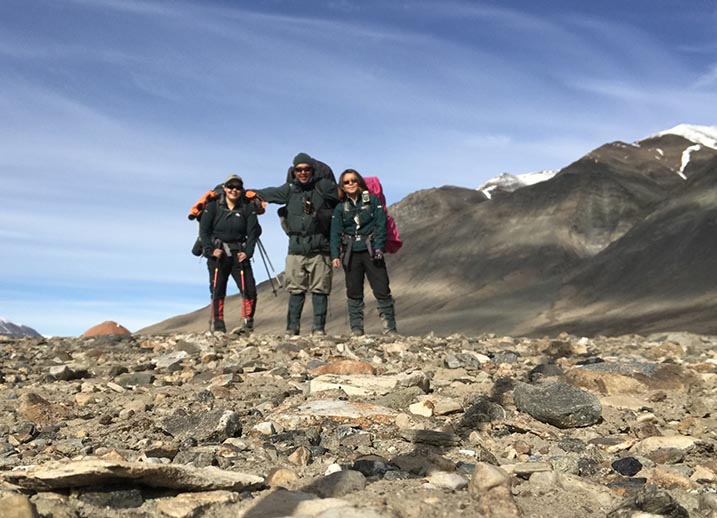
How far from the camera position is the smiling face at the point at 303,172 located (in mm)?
11859

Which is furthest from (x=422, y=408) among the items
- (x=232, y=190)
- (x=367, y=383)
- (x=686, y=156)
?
(x=686, y=156)

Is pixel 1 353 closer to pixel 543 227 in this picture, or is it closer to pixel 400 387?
pixel 400 387

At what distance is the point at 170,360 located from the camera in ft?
27.7

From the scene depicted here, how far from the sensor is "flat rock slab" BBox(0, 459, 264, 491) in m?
3.28

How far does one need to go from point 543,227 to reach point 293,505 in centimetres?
8348

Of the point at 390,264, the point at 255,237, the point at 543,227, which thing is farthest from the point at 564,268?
the point at 255,237

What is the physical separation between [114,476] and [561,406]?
129 inches

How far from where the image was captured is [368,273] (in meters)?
11.7

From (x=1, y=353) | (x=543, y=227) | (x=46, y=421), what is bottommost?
(x=46, y=421)

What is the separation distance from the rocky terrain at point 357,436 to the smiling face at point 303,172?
379cm

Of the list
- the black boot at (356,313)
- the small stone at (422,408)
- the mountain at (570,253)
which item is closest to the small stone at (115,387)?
the small stone at (422,408)

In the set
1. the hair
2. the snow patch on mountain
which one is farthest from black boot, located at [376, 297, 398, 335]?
the snow patch on mountain

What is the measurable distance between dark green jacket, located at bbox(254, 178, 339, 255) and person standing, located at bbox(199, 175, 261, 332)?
601mm

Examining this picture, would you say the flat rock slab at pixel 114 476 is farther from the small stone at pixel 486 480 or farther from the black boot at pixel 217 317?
the black boot at pixel 217 317
